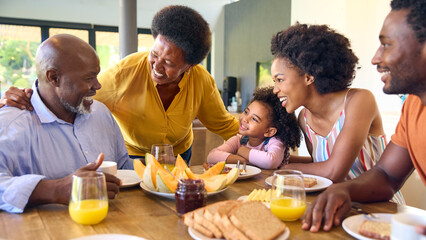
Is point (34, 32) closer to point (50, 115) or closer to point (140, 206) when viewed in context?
point (50, 115)

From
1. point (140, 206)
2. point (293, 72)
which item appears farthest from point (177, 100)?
point (140, 206)

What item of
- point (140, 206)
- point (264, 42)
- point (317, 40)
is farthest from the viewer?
point (264, 42)

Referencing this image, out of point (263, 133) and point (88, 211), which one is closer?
point (88, 211)

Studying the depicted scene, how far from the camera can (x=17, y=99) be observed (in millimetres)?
1856

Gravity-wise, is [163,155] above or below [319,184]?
above

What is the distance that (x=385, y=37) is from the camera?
1646mm

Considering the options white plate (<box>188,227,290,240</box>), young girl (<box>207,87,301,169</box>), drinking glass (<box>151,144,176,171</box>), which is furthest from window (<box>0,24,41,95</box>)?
white plate (<box>188,227,290,240</box>)

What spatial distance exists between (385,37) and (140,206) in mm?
1296

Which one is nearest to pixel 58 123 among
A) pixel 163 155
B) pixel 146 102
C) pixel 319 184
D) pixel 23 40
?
pixel 163 155

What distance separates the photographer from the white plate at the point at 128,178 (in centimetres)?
180

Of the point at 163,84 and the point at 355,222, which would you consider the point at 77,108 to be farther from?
the point at 355,222

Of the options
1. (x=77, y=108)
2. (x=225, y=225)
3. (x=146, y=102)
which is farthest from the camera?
(x=146, y=102)

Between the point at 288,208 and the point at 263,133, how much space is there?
1398mm

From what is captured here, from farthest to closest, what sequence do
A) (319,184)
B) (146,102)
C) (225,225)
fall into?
(146,102) < (319,184) < (225,225)
